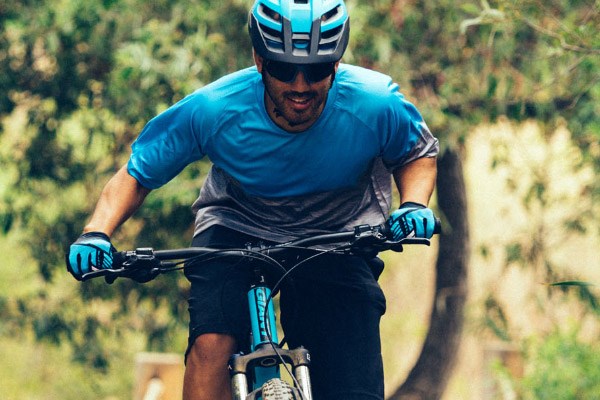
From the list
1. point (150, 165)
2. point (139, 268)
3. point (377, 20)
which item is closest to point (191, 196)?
point (377, 20)

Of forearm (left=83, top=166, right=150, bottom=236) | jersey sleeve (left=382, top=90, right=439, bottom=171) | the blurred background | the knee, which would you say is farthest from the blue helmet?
the blurred background

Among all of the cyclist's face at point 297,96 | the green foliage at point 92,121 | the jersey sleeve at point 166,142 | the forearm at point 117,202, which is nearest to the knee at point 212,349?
the forearm at point 117,202

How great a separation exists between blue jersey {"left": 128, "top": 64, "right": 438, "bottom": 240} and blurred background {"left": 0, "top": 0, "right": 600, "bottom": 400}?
2.89 meters

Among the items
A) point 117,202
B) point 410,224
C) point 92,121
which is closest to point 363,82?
point 410,224

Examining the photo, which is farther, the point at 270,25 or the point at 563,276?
the point at 563,276

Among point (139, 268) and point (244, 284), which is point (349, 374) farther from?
point (139, 268)

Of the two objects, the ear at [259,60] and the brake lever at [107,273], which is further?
the ear at [259,60]

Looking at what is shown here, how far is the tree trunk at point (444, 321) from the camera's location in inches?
387

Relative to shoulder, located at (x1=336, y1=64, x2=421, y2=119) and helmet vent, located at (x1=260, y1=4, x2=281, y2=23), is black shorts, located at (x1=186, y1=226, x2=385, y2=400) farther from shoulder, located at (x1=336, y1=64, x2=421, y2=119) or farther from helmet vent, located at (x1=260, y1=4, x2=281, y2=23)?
Answer: helmet vent, located at (x1=260, y1=4, x2=281, y2=23)

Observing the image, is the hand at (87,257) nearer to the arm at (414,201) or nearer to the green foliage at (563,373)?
the arm at (414,201)

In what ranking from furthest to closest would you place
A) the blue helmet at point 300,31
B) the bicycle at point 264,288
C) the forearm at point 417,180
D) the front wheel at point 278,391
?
the forearm at point 417,180 < the blue helmet at point 300,31 < the bicycle at point 264,288 < the front wheel at point 278,391

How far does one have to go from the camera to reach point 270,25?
372 cm

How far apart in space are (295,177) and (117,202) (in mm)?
619

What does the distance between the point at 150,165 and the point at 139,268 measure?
545mm
